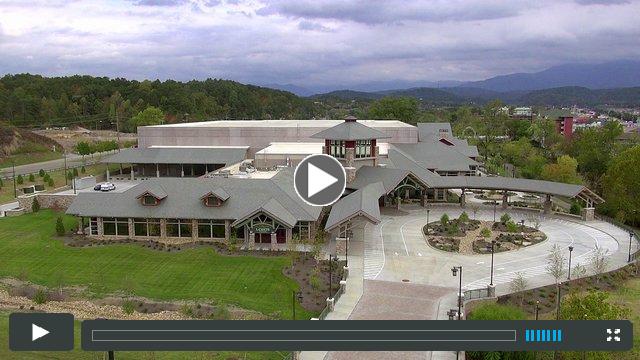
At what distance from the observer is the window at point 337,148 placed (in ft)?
180

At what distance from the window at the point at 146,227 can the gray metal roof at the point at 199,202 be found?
2.50 feet

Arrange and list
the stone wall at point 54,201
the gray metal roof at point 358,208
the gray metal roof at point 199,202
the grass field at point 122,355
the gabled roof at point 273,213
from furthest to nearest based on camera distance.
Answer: the stone wall at point 54,201 < the gray metal roof at point 199,202 < the gabled roof at point 273,213 < the gray metal roof at point 358,208 < the grass field at point 122,355

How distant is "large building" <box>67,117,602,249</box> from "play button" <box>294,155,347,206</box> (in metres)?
17.5

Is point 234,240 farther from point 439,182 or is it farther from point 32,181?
point 32,181

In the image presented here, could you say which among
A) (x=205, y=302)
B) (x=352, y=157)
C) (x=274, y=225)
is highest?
(x=352, y=157)

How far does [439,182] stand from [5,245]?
1676 inches

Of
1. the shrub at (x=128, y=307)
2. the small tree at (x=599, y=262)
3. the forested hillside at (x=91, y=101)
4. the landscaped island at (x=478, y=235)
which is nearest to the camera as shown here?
the shrub at (x=128, y=307)

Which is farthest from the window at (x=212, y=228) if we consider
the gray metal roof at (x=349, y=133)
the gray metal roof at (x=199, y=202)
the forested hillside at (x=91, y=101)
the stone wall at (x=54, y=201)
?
the forested hillside at (x=91, y=101)

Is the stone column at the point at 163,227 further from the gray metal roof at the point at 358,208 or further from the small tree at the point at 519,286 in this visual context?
the small tree at the point at 519,286

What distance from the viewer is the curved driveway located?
3406 centimetres

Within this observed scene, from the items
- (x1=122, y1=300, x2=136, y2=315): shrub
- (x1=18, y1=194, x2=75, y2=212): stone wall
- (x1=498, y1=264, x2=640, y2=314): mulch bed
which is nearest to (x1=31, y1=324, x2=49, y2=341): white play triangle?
(x1=122, y1=300, x2=136, y2=315): shrub

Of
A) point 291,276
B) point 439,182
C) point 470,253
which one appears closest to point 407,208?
point 439,182

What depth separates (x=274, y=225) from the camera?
132 feet

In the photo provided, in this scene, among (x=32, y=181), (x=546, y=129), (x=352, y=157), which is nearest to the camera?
(x=352, y=157)
